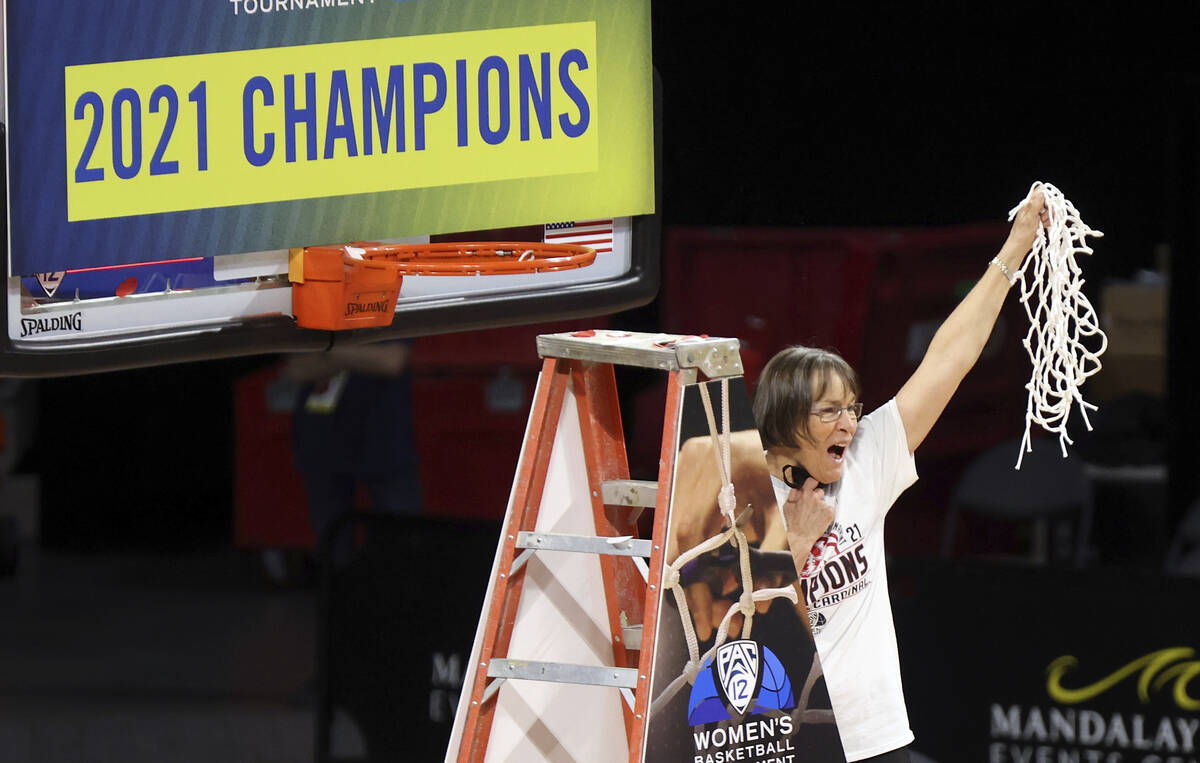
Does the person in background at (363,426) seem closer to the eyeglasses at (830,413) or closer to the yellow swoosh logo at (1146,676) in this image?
the yellow swoosh logo at (1146,676)

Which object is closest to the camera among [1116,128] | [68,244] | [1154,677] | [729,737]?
[68,244]

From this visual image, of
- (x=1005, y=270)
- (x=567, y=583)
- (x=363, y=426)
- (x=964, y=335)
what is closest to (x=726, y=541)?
(x=567, y=583)

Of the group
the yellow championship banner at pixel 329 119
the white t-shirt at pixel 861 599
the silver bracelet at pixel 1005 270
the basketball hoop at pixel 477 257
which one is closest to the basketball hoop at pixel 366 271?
the basketball hoop at pixel 477 257

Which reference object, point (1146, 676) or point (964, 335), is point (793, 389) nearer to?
point (964, 335)

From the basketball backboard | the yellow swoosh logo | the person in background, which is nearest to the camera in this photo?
the basketball backboard

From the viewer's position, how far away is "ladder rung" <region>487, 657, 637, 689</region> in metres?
3.03

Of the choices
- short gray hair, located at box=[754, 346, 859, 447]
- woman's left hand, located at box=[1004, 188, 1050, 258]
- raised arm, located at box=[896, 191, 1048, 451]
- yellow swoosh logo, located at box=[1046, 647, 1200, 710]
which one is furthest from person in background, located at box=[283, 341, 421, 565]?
woman's left hand, located at box=[1004, 188, 1050, 258]

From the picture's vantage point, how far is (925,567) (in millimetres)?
4859

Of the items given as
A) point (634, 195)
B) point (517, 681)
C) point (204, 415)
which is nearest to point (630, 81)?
point (634, 195)

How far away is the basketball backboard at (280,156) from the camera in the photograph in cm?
274

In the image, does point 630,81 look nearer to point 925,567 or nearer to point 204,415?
point 925,567

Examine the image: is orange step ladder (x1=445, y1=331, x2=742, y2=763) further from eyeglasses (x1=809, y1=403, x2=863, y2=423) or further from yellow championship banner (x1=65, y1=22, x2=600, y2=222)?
yellow championship banner (x1=65, y1=22, x2=600, y2=222)

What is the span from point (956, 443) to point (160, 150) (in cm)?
442

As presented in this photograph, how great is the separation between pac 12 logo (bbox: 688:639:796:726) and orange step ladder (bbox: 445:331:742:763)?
0.40 feet
